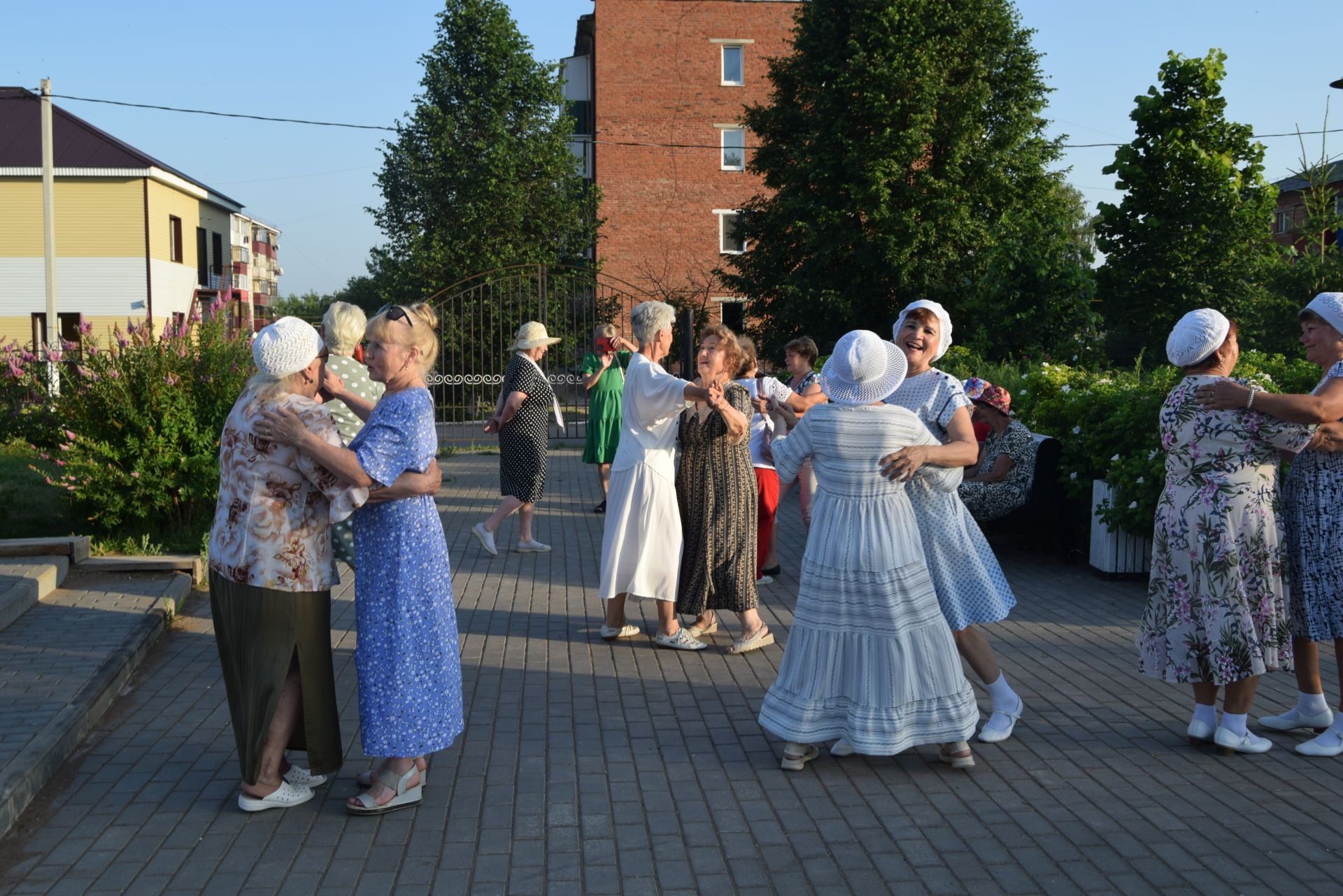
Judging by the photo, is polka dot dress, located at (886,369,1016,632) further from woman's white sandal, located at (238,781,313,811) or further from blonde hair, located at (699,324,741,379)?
woman's white sandal, located at (238,781,313,811)

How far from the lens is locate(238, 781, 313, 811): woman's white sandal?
448 cm

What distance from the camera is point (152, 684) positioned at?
6305 millimetres

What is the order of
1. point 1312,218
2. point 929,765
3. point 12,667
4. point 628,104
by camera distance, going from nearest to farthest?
1. point 929,765
2. point 12,667
3. point 1312,218
4. point 628,104

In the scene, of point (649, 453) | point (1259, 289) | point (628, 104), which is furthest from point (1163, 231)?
point (628, 104)

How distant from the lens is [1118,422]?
30.1 feet

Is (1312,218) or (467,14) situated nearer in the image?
(1312,218)

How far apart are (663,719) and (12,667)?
3.44m

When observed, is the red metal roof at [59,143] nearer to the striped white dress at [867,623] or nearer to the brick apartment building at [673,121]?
the brick apartment building at [673,121]

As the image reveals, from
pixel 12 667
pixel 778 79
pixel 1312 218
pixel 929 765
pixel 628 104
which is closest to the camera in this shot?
pixel 929 765

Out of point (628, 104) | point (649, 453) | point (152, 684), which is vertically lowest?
point (152, 684)

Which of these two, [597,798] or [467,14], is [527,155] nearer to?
[467,14]

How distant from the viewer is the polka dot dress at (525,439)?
1040 cm

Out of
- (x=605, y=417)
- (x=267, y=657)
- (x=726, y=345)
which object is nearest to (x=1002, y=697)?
(x=726, y=345)

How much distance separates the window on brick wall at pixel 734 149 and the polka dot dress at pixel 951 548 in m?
43.0
